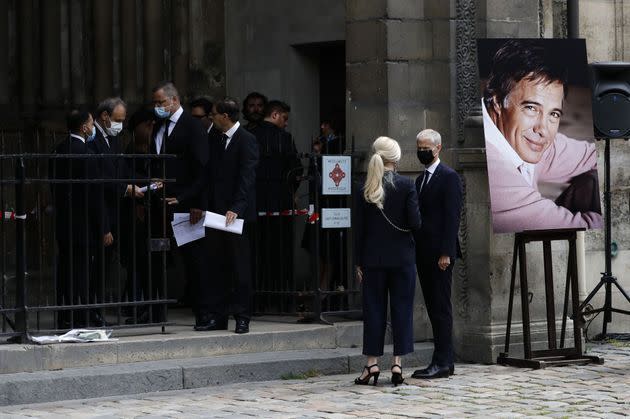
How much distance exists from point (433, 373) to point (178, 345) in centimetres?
190

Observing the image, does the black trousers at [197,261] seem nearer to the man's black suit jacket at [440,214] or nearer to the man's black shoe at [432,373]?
the man's black suit jacket at [440,214]

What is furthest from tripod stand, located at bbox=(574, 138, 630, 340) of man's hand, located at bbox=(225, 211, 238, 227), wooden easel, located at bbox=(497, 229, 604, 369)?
man's hand, located at bbox=(225, 211, 238, 227)

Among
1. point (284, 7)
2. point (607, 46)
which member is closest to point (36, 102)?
point (284, 7)

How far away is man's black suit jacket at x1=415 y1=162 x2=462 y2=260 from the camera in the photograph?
11.6 m

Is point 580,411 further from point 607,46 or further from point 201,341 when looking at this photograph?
point 607,46

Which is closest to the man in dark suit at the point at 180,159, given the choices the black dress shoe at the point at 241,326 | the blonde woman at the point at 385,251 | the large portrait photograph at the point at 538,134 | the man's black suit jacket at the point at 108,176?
the man's black suit jacket at the point at 108,176

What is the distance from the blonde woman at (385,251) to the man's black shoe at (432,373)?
0.35 meters

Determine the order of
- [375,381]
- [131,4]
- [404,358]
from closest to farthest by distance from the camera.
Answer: [375,381]
[404,358]
[131,4]

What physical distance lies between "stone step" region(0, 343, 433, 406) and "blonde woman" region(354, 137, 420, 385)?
40 cm

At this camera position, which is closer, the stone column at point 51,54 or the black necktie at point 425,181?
the black necktie at point 425,181

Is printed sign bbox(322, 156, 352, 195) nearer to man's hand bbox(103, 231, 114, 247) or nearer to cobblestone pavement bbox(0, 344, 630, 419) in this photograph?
cobblestone pavement bbox(0, 344, 630, 419)

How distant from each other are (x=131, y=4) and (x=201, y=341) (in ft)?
17.6

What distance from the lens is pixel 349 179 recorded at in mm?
12828

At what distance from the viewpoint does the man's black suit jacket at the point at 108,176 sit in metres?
11.8
